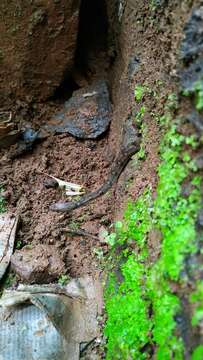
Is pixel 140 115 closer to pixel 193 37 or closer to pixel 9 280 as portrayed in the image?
pixel 193 37

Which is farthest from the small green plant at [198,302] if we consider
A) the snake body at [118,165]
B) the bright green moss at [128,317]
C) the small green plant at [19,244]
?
the small green plant at [19,244]

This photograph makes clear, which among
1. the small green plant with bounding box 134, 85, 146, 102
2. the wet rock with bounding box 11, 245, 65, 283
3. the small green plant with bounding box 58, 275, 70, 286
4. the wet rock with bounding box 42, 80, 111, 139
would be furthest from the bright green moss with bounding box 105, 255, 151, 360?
the wet rock with bounding box 42, 80, 111, 139

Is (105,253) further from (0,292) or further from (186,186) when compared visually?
(186,186)

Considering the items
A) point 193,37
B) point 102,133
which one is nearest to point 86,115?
point 102,133

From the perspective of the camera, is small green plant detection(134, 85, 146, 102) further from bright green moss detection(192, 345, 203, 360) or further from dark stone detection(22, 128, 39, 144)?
bright green moss detection(192, 345, 203, 360)

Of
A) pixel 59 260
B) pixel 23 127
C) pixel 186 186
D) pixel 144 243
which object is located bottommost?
pixel 59 260

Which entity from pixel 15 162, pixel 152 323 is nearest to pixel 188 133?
pixel 152 323
